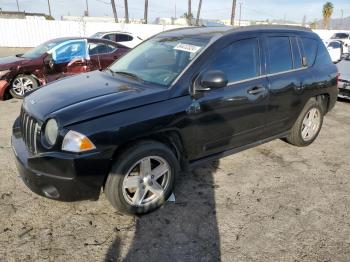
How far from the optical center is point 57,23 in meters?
25.5

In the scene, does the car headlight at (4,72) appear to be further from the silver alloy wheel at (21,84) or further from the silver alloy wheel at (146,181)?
the silver alloy wheel at (146,181)

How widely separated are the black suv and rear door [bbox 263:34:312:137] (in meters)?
0.01

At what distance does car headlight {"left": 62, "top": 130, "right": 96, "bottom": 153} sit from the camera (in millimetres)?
2762

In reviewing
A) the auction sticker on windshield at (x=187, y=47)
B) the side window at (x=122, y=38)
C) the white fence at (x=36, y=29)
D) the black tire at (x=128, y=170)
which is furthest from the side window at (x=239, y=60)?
the white fence at (x=36, y=29)

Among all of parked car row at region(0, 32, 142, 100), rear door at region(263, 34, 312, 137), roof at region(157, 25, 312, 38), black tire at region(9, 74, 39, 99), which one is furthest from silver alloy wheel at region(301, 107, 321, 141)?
black tire at region(9, 74, 39, 99)

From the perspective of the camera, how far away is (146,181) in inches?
128

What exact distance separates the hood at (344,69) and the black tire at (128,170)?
6774 mm

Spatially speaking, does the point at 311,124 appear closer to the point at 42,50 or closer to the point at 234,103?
the point at 234,103

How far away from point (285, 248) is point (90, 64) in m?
6.62

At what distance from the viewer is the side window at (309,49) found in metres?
4.72

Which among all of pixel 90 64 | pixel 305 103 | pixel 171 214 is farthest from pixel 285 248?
pixel 90 64

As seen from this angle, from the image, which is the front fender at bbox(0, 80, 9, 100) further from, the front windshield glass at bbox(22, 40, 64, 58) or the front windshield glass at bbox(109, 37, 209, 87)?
the front windshield glass at bbox(109, 37, 209, 87)

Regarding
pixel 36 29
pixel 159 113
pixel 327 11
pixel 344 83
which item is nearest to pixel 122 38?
pixel 344 83

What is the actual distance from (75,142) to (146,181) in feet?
2.74
